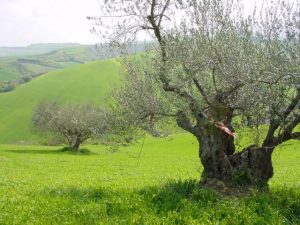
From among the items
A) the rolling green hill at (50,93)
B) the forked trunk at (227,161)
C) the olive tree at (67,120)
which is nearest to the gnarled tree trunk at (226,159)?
the forked trunk at (227,161)

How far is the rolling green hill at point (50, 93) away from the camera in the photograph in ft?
331

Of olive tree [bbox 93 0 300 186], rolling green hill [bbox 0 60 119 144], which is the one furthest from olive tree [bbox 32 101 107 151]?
olive tree [bbox 93 0 300 186]

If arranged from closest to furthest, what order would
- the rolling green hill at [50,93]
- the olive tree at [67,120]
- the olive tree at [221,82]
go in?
the olive tree at [221,82] < the olive tree at [67,120] < the rolling green hill at [50,93]

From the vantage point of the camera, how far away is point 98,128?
1518 centimetres

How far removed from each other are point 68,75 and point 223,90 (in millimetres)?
122053

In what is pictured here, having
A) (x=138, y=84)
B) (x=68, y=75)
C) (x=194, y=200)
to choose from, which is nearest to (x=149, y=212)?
(x=194, y=200)

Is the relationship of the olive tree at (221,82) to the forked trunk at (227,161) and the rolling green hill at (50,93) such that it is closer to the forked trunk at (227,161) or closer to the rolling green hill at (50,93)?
the forked trunk at (227,161)

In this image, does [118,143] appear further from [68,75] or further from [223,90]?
[68,75]

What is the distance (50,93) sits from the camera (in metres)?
118

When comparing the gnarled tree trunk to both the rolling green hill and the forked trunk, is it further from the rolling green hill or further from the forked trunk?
the rolling green hill

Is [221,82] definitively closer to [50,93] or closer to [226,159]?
[226,159]

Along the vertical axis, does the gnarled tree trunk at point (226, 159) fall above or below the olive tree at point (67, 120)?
above

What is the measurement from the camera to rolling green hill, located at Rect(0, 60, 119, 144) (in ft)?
331

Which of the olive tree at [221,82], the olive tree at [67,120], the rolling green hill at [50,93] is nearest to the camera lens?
the olive tree at [221,82]
